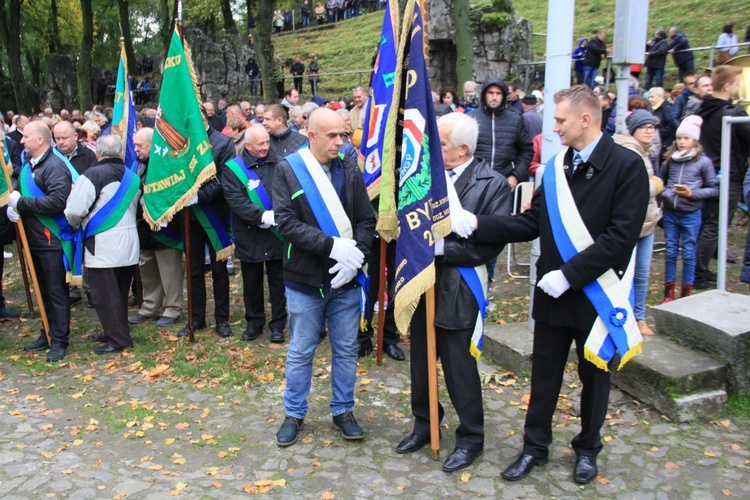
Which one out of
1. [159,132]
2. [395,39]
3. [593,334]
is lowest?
[593,334]

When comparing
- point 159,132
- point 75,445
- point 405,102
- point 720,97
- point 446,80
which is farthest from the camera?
point 446,80

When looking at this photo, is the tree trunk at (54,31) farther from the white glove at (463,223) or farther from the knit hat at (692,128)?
the white glove at (463,223)

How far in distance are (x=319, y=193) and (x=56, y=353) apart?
3.75 m

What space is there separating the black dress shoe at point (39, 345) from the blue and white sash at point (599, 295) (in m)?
5.50

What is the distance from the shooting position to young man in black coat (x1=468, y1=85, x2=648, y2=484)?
12.2 ft

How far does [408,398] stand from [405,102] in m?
2.43

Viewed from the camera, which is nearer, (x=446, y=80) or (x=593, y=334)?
(x=593, y=334)

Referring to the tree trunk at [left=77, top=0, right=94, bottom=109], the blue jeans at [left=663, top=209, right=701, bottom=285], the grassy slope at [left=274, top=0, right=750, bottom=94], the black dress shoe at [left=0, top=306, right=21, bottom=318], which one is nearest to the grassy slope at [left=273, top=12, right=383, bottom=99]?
the grassy slope at [left=274, top=0, right=750, bottom=94]

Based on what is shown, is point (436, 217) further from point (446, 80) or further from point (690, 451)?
point (446, 80)

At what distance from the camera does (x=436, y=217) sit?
409 centimetres

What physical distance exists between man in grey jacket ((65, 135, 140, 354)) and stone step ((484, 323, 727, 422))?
4.66m

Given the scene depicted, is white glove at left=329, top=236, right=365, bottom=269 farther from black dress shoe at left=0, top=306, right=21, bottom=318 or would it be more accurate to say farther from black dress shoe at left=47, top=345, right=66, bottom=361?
black dress shoe at left=0, top=306, right=21, bottom=318

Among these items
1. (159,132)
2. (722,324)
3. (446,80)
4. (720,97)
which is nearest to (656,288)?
(720,97)

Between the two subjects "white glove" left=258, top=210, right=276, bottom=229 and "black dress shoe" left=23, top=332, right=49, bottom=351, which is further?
"black dress shoe" left=23, top=332, right=49, bottom=351
